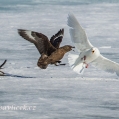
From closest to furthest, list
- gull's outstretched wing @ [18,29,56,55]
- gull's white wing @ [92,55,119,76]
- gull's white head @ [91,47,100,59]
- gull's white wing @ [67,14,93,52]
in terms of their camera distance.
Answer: gull's white wing @ [67,14,93,52], gull's white head @ [91,47,100,59], gull's white wing @ [92,55,119,76], gull's outstretched wing @ [18,29,56,55]

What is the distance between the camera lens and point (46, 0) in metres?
14.3

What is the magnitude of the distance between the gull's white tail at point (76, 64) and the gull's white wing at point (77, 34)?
19 centimetres

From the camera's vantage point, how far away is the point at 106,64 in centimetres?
575

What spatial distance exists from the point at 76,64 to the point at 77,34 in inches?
12.7

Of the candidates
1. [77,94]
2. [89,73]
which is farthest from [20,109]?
[89,73]

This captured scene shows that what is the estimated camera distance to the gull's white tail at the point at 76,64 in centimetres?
536

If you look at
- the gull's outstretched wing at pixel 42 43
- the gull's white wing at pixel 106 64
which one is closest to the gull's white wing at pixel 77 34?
the gull's white wing at pixel 106 64

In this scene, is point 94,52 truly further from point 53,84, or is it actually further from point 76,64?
point 53,84

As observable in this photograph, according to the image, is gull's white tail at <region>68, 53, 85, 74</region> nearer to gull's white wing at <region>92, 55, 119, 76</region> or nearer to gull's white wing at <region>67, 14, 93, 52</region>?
gull's white wing at <region>67, 14, 93, 52</region>

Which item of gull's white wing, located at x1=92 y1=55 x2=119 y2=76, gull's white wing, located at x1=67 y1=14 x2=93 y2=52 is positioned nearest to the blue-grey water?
gull's white wing, located at x1=67 y1=14 x2=93 y2=52

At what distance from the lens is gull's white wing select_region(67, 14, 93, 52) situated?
5.31 m

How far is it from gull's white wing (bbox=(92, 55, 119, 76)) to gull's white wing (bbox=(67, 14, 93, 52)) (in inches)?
10.8

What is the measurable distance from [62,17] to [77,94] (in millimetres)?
5250

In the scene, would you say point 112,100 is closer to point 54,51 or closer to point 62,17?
point 54,51
